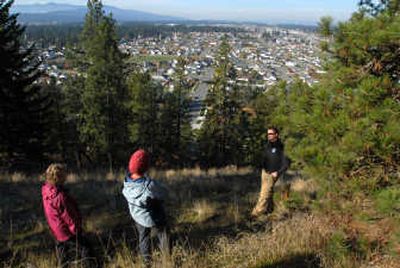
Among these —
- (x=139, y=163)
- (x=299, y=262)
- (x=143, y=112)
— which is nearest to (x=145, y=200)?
(x=139, y=163)

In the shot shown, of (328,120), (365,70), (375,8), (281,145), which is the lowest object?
(281,145)

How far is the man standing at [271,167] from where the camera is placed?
7039 mm

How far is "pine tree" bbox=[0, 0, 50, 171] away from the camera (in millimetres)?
21422

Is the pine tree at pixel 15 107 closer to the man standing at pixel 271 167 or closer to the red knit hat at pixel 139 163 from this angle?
the man standing at pixel 271 167

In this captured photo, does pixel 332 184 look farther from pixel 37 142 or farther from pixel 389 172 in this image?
pixel 37 142

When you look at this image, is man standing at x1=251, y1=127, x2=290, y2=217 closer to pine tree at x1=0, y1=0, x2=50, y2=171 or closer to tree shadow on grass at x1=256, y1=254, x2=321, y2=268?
tree shadow on grass at x1=256, y1=254, x2=321, y2=268

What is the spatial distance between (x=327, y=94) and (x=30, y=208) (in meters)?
5.65

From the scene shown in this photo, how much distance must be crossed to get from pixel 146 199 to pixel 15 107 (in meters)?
19.7

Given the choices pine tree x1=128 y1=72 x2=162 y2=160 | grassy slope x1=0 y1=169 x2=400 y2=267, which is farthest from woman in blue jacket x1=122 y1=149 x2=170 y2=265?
pine tree x1=128 y1=72 x2=162 y2=160

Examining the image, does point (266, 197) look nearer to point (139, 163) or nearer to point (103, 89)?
point (139, 163)

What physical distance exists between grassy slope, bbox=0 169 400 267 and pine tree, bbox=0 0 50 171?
13.1 meters

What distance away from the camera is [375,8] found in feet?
15.6

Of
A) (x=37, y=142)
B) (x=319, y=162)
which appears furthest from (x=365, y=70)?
(x=37, y=142)

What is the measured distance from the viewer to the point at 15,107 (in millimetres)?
22312
